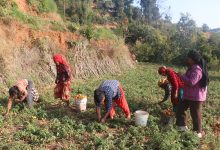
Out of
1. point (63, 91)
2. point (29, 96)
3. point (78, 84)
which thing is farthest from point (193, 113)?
point (78, 84)

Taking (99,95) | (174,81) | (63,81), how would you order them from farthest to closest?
(63,81) → (174,81) → (99,95)

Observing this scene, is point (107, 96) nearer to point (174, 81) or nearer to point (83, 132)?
point (83, 132)

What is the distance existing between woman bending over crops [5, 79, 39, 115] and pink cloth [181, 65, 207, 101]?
13.7ft

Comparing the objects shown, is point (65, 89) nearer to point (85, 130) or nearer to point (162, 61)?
point (85, 130)

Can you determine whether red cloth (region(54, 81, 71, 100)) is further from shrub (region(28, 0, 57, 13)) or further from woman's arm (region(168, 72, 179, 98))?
shrub (region(28, 0, 57, 13))

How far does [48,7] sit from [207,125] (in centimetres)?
1407

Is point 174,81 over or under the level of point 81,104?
over

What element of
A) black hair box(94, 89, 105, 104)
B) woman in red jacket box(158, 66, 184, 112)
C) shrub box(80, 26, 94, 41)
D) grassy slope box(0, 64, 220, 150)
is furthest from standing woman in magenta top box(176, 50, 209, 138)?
shrub box(80, 26, 94, 41)

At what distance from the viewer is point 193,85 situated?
24.0 ft

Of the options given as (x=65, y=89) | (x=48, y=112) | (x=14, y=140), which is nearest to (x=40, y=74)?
(x=65, y=89)

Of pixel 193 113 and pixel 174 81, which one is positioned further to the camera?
pixel 174 81

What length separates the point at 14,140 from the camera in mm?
7141

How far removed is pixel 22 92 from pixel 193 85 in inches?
174

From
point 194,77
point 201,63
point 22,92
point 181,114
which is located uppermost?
point 201,63
